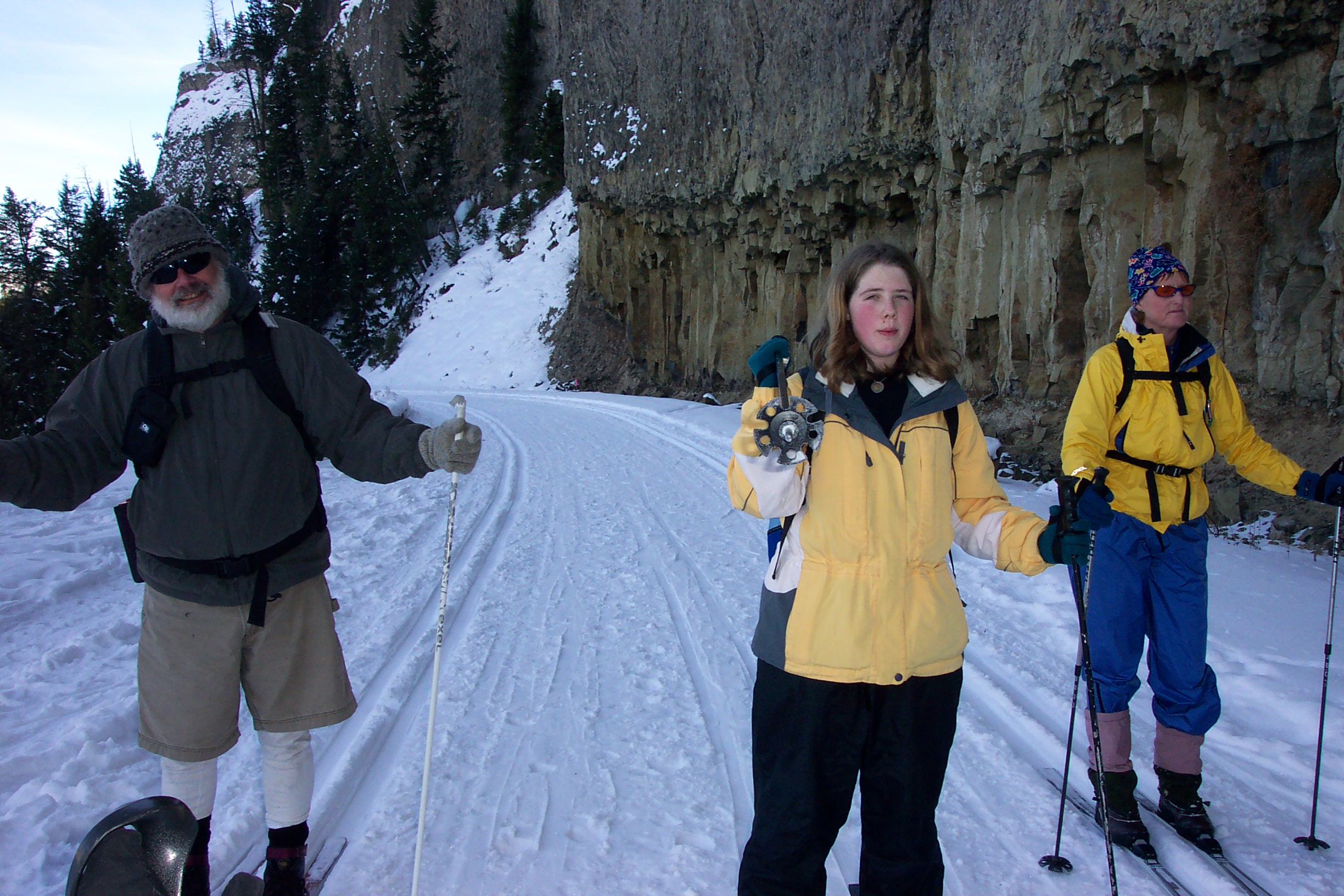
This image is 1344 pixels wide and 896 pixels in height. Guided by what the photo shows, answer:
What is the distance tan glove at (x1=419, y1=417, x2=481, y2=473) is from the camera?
2.49 meters

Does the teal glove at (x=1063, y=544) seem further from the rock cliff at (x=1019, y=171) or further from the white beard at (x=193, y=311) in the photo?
the rock cliff at (x=1019, y=171)

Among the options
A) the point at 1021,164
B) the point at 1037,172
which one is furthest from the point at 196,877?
the point at 1021,164

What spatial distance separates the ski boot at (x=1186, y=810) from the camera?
2.87 m

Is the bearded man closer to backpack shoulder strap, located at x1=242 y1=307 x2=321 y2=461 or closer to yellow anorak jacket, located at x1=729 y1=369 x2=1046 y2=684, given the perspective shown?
backpack shoulder strap, located at x1=242 y1=307 x2=321 y2=461

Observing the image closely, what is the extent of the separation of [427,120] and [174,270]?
51128 millimetres

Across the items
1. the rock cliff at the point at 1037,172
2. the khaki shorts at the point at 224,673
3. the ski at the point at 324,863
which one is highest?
the rock cliff at the point at 1037,172

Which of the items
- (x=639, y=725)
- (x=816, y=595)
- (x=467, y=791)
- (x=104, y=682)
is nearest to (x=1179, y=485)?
(x=816, y=595)

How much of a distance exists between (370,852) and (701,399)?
19.7 m

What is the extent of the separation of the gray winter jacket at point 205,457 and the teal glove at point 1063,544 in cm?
194

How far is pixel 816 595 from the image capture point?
204cm

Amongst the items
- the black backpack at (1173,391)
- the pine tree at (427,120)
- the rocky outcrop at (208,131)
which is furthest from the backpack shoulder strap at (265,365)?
the rocky outcrop at (208,131)

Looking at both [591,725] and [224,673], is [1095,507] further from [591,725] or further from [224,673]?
[224,673]

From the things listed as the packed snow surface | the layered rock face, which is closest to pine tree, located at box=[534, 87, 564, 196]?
the layered rock face

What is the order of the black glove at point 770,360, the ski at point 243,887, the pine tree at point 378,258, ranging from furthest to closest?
1. the pine tree at point 378,258
2. the ski at point 243,887
3. the black glove at point 770,360
